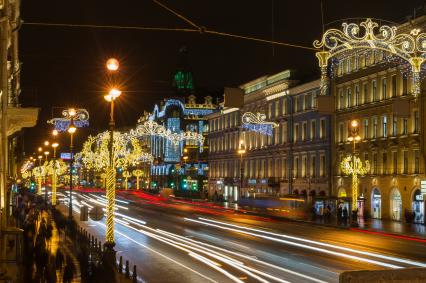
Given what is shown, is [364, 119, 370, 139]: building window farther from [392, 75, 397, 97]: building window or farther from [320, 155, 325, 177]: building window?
[320, 155, 325, 177]: building window

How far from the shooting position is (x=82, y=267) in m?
20.4

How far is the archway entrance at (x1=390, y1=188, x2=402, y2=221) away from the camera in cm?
5412

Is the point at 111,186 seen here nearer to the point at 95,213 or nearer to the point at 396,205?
the point at 95,213

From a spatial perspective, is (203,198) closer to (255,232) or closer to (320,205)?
(320,205)

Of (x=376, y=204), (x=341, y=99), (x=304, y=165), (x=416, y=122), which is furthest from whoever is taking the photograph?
(x=304, y=165)

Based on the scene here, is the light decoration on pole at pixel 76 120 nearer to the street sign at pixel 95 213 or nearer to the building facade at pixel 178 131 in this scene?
the street sign at pixel 95 213

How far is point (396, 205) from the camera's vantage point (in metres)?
54.8

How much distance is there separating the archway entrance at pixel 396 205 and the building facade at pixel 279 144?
7.70 metres

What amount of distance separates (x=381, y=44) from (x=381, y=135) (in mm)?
35547

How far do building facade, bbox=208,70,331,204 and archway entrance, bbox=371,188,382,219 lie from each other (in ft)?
19.3

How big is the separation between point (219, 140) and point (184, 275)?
81.5 metres

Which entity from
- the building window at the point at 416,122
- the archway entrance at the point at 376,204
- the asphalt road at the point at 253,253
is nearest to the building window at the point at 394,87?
the building window at the point at 416,122

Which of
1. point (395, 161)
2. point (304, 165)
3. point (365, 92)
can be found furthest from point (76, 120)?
point (304, 165)

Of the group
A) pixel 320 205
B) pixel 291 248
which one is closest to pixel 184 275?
pixel 291 248
